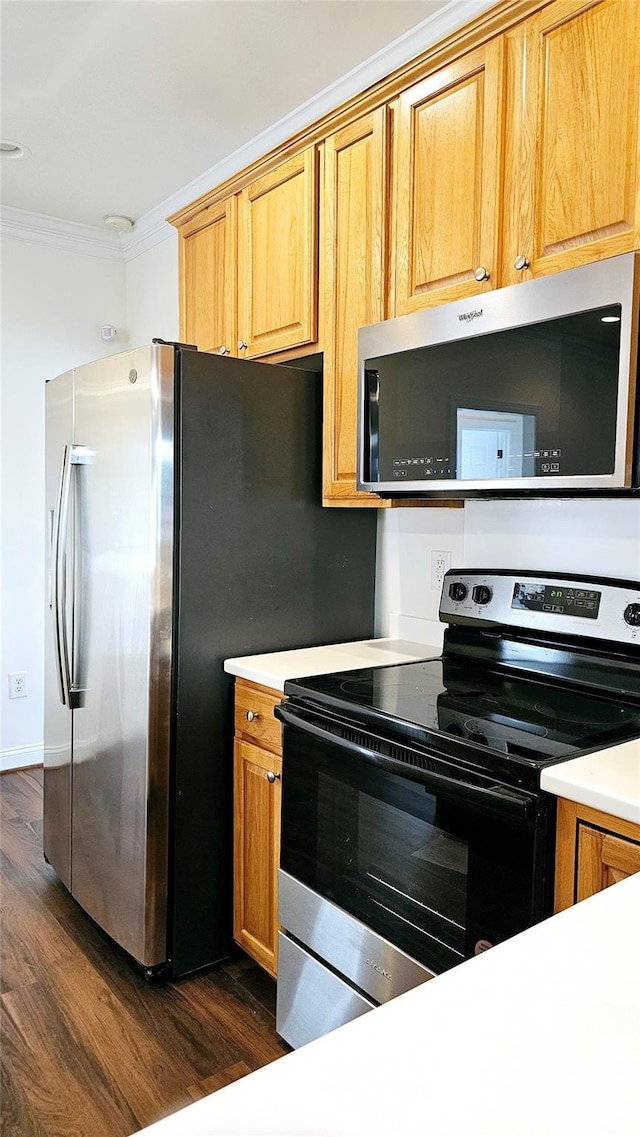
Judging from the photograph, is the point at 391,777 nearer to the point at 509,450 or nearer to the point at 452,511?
the point at 509,450

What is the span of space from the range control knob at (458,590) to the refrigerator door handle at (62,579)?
117cm

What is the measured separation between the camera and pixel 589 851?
3.97ft

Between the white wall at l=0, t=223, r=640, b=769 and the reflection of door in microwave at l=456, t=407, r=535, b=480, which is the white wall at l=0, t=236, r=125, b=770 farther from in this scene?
the reflection of door in microwave at l=456, t=407, r=535, b=480

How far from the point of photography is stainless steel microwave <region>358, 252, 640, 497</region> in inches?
56.6

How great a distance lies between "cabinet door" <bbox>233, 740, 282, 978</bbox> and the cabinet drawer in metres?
0.03

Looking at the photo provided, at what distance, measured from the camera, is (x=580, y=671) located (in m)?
1.78

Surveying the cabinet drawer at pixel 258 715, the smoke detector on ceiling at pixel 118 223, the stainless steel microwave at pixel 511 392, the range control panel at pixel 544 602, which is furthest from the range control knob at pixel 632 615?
the smoke detector on ceiling at pixel 118 223

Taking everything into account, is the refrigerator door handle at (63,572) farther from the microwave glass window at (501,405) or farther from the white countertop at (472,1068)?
the white countertop at (472,1068)

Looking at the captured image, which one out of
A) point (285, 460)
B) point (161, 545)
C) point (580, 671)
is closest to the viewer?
point (580, 671)

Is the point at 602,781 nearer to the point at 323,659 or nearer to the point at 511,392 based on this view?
the point at 511,392

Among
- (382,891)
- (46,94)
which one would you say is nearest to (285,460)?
(382,891)

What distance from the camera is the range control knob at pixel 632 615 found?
1.68 meters

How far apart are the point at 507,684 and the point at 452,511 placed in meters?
0.62

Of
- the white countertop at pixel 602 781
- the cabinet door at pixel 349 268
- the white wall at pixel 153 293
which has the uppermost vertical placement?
the white wall at pixel 153 293
